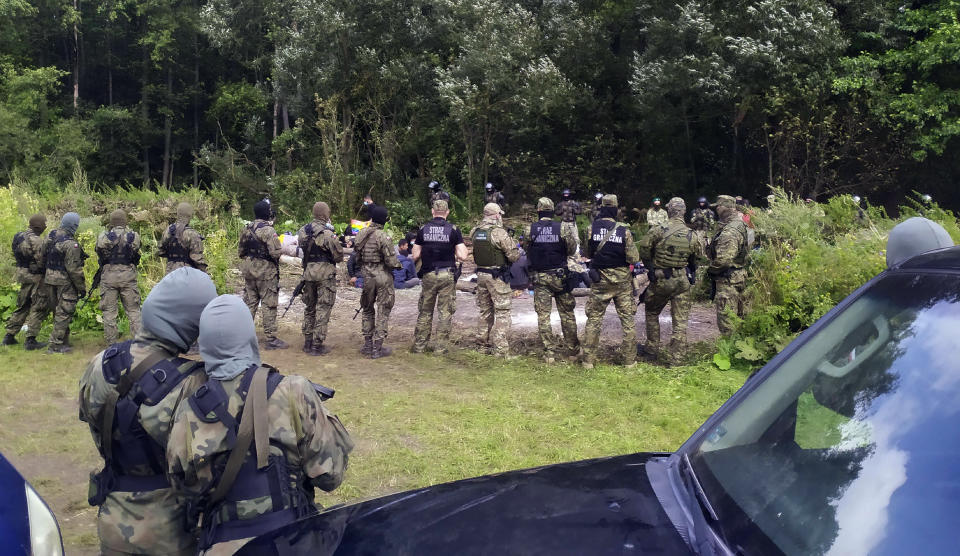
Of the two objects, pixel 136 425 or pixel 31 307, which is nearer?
pixel 136 425

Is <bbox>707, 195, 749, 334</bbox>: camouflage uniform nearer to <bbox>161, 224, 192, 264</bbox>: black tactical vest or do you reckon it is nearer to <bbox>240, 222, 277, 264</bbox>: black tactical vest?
<bbox>240, 222, 277, 264</bbox>: black tactical vest

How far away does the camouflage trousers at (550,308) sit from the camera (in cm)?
849

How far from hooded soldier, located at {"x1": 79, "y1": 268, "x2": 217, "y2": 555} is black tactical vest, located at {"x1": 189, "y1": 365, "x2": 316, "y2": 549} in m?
0.28

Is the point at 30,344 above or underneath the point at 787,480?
underneath

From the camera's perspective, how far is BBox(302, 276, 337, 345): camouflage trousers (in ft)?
29.4

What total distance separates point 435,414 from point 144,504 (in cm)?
401

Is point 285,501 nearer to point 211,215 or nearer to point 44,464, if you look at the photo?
point 44,464

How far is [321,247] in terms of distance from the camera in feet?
28.8

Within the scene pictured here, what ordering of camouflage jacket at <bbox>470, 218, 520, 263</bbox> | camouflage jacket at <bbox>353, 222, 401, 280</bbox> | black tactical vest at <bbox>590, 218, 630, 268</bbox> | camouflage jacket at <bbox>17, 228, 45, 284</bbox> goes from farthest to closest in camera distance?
camouflage jacket at <bbox>17, 228, 45, 284</bbox> → camouflage jacket at <bbox>353, 222, 401, 280</bbox> → camouflage jacket at <bbox>470, 218, 520, 263</bbox> → black tactical vest at <bbox>590, 218, 630, 268</bbox>

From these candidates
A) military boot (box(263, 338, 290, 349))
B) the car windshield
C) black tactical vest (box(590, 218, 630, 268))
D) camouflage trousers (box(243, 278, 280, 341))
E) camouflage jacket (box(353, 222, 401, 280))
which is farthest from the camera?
military boot (box(263, 338, 290, 349))

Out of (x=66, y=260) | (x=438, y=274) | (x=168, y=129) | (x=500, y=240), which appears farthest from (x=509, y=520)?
(x=168, y=129)

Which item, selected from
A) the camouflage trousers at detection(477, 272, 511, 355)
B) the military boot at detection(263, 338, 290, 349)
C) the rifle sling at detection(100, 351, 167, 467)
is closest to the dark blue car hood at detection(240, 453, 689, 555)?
the rifle sling at detection(100, 351, 167, 467)

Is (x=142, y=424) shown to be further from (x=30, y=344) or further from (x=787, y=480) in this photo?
(x=30, y=344)

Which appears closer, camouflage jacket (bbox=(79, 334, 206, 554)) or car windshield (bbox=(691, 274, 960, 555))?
car windshield (bbox=(691, 274, 960, 555))
